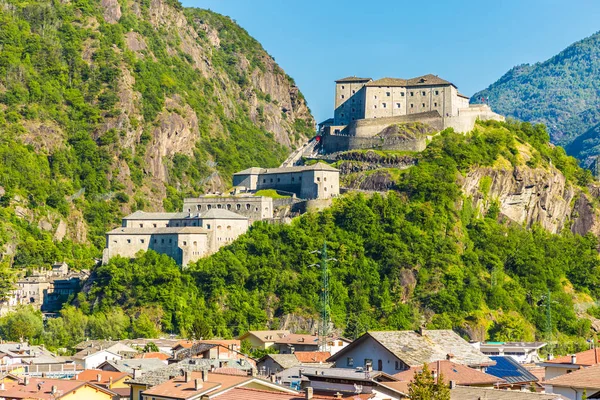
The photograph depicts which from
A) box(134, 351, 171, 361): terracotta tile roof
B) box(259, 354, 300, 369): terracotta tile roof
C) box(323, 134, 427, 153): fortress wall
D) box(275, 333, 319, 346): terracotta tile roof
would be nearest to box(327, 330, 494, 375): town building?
box(259, 354, 300, 369): terracotta tile roof

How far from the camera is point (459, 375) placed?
5334 centimetres

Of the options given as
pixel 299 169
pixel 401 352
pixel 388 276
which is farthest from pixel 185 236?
pixel 401 352

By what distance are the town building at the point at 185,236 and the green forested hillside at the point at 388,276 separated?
125 centimetres

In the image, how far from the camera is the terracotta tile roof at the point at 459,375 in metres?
52.8

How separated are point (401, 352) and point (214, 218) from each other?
78038 mm

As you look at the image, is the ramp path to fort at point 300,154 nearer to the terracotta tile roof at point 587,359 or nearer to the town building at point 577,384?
the terracotta tile roof at point 587,359

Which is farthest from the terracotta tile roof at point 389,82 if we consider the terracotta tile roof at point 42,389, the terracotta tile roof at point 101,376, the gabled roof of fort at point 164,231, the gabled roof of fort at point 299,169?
the terracotta tile roof at point 42,389

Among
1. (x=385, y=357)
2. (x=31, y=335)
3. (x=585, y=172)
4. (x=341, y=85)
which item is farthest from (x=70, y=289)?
(x=385, y=357)

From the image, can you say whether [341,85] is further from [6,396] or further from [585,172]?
[6,396]

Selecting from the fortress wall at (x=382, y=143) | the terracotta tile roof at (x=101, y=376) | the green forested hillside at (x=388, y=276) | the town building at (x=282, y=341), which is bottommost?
the terracotta tile roof at (x=101, y=376)

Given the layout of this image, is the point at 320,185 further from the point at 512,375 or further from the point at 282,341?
the point at 512,375

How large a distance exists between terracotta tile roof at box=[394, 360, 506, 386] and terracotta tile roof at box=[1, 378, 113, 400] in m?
21.7

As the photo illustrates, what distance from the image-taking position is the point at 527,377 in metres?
59.0

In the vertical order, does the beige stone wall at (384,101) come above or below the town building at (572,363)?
above
